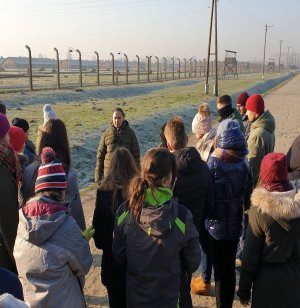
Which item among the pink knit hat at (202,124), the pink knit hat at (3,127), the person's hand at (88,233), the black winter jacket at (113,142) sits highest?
the pink knit hat at (3,127)

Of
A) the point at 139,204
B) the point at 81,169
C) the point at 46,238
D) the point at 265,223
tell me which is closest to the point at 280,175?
the point at 265,223

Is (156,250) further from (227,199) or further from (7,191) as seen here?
(7,191)

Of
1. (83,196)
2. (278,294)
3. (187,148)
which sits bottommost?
(83,196)

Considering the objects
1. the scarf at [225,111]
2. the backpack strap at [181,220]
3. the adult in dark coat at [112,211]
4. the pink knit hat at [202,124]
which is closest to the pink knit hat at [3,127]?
the adult in dark coat at [112,211]

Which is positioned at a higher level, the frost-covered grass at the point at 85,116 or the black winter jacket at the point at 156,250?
the black winter jacket at the point at 156,250

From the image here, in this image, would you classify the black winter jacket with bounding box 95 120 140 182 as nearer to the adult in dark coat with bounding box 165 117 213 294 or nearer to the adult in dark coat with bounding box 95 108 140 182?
the adult in dark coat with bounding box 95 108 140 182

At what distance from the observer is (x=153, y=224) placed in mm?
2736

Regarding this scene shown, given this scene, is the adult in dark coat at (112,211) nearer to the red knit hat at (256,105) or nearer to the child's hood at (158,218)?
the child's hood at (158,218)

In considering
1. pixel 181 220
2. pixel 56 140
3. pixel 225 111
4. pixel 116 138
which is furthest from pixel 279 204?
pixel 116 138

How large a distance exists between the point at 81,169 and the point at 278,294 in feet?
21.9

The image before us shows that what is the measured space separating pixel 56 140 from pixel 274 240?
203 cm

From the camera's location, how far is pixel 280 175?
118 inches

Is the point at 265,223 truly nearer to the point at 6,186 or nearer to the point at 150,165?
the point at 150,165

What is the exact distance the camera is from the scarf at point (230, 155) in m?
3.72
